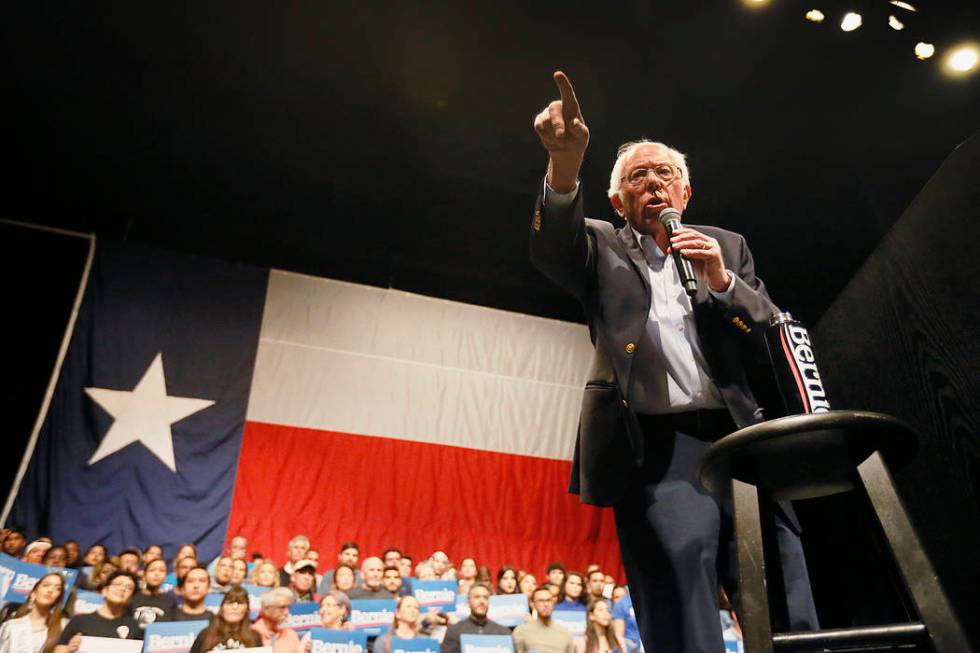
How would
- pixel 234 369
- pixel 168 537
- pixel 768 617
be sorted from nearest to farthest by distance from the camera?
pixel 768 617 → pixel 168 537 → pixel 234 369

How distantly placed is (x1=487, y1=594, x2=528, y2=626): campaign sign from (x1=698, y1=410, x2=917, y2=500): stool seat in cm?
510

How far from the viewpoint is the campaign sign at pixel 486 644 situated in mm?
4793

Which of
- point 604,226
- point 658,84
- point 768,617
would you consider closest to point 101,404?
point 658,84

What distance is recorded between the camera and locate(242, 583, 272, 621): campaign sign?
5227 millimetres

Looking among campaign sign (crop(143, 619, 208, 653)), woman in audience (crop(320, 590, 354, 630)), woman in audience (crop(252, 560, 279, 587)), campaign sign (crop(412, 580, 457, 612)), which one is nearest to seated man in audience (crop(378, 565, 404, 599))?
campaign sign (crop(412, 580, 457, 612))

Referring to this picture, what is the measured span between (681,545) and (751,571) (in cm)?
19

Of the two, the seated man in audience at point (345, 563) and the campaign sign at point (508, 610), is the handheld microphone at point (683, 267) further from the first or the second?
the seated man in audience at point (345, 563)

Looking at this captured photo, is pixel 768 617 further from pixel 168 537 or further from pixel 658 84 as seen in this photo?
pixel 168 537

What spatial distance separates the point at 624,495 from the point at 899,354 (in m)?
0.46

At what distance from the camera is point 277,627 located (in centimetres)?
471

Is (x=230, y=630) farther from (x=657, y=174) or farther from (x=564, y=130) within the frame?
(x=564, y=130)

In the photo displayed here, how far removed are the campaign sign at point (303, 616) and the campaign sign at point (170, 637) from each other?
0.79 meters

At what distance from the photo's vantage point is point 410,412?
7.88 metres

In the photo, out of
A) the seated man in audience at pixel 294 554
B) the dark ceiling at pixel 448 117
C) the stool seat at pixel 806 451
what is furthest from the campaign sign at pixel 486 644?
the stool seat at pixel 806 451
